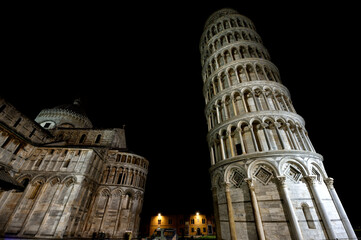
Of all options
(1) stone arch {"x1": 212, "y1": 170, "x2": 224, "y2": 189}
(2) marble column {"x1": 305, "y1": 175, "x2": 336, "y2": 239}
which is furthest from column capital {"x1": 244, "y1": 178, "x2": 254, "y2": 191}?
(2) marble column {"x1": 305, "y1": 175, "x2": 336, "y2": 239}

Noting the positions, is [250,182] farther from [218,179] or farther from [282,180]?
[218,179]

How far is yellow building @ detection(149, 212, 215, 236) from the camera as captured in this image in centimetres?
4376

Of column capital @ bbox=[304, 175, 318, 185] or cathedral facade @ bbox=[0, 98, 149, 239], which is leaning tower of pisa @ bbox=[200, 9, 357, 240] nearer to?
column capital @ bbox=[304, 175, 318, 185]

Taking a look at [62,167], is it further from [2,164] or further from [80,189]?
[2,164]

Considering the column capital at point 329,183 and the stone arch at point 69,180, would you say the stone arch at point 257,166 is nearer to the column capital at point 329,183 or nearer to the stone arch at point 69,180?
the column capital at point 329,183

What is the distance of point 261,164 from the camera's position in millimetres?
9961

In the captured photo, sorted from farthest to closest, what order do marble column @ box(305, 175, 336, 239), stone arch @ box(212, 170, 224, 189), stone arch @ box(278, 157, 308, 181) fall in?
stone arch @ box(212, 170, 224, 189) → stone arch @ box(278, 157, 308, 181) → marble column @ box(305, 175, 336, 239)

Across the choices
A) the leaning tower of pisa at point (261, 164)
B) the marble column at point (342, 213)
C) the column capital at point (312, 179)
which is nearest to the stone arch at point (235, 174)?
the leaning tower of pisa at point (261, 164)

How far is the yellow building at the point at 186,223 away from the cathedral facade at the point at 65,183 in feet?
75.1

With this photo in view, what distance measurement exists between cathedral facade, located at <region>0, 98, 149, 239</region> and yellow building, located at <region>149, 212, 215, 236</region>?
2288 cm

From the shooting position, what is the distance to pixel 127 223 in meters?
23.5

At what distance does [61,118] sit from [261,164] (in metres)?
40.4

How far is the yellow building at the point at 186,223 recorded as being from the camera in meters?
43.8

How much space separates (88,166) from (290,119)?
76.9 ft
